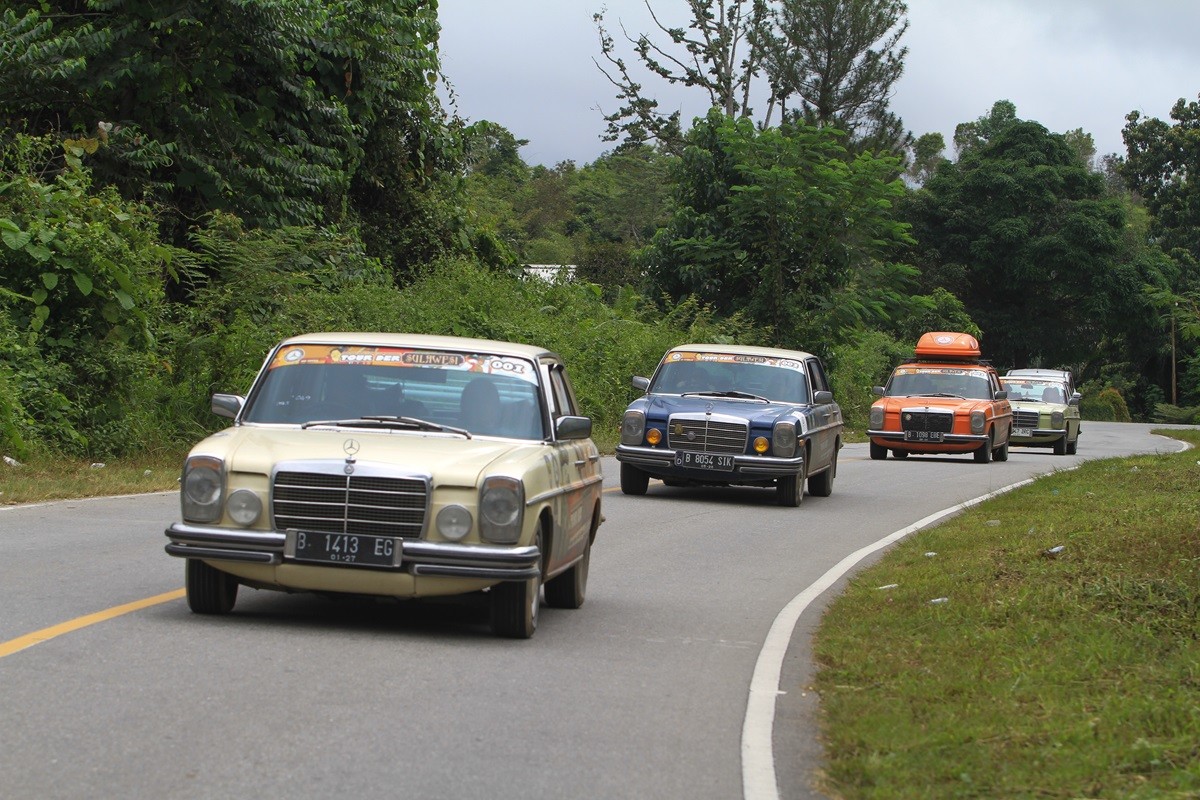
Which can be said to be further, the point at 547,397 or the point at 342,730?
the point at 547,397

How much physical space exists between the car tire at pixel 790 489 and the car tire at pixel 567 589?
8.01m

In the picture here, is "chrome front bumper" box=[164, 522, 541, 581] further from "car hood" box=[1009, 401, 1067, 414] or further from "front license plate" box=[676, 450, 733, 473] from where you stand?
"car hood" box=[1009, 401, 1067, 414]

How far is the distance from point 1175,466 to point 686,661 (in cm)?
1592

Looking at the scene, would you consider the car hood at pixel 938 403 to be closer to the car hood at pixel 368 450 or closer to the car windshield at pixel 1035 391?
the car windshield at pixel 1035 391

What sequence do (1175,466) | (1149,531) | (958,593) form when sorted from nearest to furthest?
(958,593) < (1149,531) < (1175,466)

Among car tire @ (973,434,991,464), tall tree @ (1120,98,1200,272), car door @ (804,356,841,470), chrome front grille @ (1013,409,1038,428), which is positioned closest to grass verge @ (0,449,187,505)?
car door @ (804,356,841,470)

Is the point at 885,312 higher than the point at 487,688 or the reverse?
higher

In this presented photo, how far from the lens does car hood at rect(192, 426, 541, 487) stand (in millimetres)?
7957

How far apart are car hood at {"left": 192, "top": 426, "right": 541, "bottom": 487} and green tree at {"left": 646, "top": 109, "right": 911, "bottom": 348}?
93.9ft

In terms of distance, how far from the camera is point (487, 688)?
705cm

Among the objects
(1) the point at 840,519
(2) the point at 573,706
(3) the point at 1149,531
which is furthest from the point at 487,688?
(1) the point at 840,519

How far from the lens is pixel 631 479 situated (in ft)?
59.9

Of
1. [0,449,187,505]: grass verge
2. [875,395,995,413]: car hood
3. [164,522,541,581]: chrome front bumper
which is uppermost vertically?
[875,395,995,413]: car hood

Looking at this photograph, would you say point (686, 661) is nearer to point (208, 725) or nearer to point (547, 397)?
point (547, 397)
